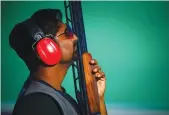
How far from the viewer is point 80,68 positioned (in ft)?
6.20

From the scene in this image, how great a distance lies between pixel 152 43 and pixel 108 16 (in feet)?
1.18

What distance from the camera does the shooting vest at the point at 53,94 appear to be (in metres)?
1.82

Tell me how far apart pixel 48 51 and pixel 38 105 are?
0.33 metres

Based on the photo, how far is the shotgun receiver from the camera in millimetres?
1866

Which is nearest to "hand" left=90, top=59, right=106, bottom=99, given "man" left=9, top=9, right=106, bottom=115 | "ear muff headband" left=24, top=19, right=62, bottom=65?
"man" left=9, top=9, right=106, bottom=115

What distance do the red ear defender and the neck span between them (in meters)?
0.07

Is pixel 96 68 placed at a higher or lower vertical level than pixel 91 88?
higher

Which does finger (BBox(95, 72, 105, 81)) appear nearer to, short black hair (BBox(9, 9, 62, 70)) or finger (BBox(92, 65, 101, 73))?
finger (BBox(92, 65, 101, 73))

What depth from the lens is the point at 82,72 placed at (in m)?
1.88

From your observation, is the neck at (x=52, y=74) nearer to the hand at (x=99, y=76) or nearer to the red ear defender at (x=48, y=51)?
the red ear defender at (x=48, y=51)

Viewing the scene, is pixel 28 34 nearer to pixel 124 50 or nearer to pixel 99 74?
pixel 99 74

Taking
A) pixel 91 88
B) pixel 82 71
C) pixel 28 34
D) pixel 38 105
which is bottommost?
pixel 38 105

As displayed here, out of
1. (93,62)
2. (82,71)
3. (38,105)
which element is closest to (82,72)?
(82,71)

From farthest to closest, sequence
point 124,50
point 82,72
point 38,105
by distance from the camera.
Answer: point 124,50
point 82,72
point 38,105
